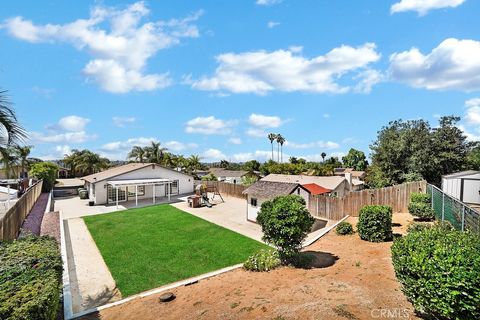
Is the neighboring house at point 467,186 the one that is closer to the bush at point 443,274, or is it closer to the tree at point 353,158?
the bush at point 443,274

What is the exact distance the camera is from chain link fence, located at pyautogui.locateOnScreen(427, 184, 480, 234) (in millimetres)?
9820

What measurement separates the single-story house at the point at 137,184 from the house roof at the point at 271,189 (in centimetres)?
1303

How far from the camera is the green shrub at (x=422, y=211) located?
15641 millimetres

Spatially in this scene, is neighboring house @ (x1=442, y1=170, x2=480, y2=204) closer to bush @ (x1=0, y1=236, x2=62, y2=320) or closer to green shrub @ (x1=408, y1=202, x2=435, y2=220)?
green shrub @ (x1=408, y1=202, x2=435, y2=220)

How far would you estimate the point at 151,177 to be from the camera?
3344 centimetres

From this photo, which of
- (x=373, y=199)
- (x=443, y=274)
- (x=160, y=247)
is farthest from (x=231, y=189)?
(x=443, y=274)

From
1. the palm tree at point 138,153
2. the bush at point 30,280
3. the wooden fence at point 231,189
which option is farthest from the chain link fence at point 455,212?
the palm tree at point 138,153

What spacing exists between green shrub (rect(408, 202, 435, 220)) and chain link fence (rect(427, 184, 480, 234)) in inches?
10.7

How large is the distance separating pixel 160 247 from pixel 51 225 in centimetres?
884

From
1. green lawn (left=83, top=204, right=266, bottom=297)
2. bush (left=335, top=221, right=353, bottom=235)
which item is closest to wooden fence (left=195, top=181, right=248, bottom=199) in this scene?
green lawn (left=83, top=204, right=266, bottom=297)

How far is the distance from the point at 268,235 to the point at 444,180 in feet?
62.3

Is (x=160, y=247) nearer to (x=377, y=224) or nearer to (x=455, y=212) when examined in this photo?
(x=377, y=224)

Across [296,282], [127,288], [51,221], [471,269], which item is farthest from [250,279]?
[51,221]

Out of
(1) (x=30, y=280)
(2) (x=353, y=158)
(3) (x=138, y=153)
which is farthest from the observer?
(2) (x=353, y=158)
